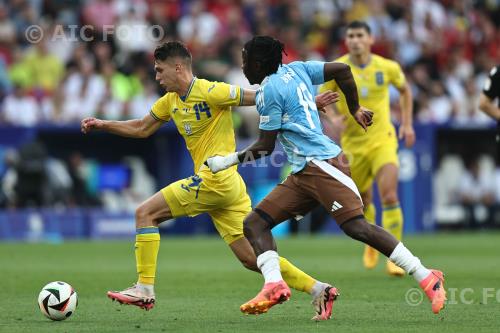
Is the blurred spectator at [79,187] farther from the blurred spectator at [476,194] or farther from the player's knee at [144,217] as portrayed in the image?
the player's knee at [144,217]

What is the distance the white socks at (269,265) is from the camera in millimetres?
8625

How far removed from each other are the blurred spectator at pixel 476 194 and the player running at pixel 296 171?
14.1 m

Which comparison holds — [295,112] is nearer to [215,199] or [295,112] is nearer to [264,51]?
[264,51]

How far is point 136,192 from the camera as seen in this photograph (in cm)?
2150

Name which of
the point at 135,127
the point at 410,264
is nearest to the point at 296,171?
the point at 410,264

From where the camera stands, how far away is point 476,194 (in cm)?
2256

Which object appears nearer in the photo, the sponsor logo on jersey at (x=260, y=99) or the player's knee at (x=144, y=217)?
the sponsor logo on jersey at (x=260, y=99)

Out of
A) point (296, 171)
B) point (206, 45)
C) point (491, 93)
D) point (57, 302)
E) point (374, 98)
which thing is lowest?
point (57, 302)

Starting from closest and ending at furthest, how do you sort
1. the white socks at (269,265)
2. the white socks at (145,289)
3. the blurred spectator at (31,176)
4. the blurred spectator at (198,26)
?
the white socks at (269,265)
the white socks at (145,289)
the blurred spectator at (31,176)
the blurred spectator at (198,26)

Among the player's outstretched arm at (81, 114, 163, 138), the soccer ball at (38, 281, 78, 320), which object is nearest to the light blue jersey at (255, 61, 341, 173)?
the player's outstretched arm at (81, 114, 163, 138)

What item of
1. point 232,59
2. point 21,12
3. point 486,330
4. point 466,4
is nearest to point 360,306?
point 486,330

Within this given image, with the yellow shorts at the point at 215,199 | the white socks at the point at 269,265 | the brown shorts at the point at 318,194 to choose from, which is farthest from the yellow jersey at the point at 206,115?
the white socks at the point at 269,265

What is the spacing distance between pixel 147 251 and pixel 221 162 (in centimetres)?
123

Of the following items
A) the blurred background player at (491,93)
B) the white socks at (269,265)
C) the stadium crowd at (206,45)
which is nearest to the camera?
the white socks at (269,265)
